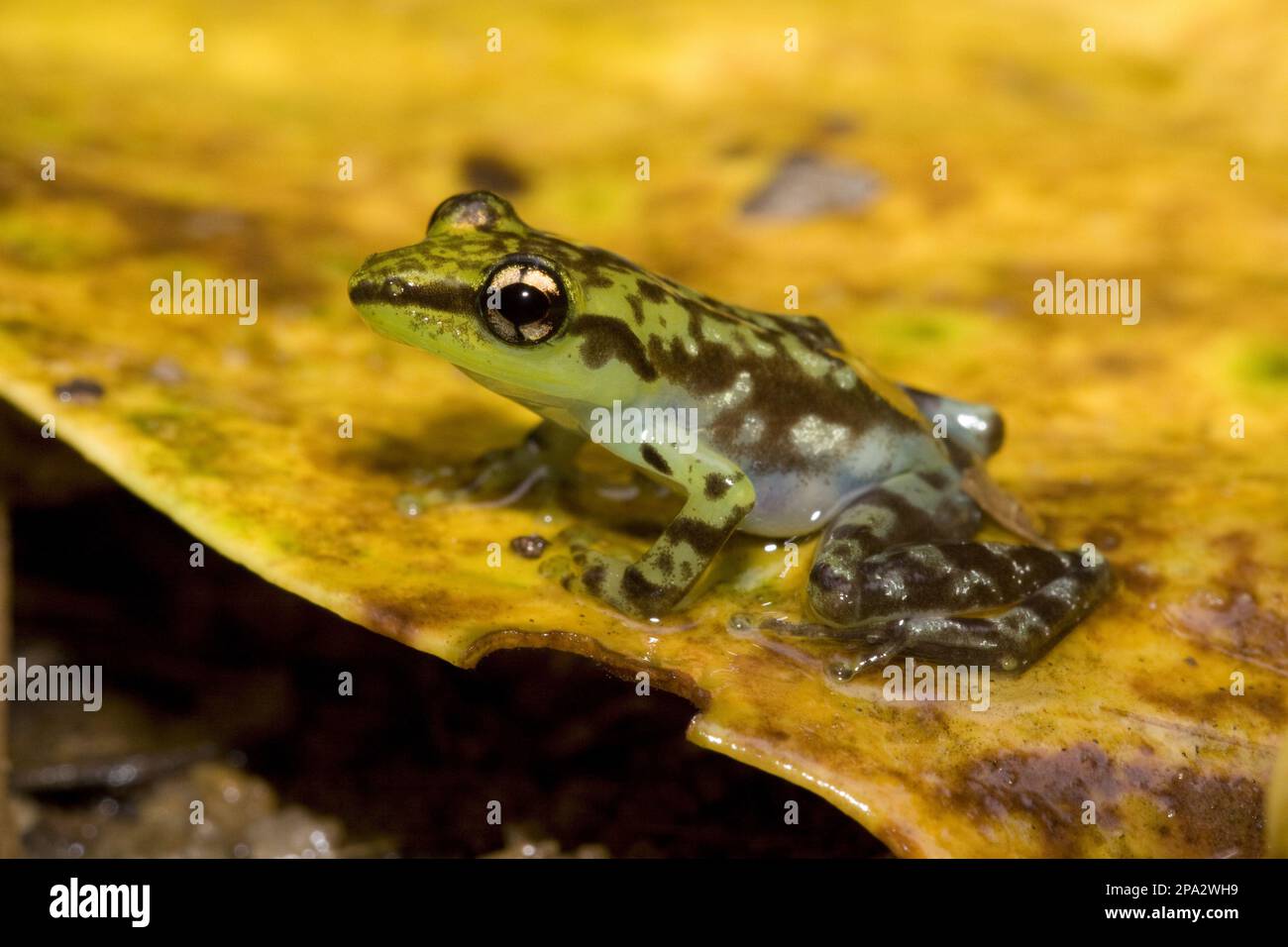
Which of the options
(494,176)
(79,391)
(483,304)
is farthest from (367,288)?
(494,176)

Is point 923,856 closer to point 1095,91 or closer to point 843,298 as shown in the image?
point 843,298

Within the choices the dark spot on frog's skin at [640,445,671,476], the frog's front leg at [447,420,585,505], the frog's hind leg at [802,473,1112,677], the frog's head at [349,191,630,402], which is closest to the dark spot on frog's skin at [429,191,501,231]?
the frog's head at [349,191,630,402]

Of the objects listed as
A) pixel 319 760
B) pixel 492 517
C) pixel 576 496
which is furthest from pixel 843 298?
pixel 319 760

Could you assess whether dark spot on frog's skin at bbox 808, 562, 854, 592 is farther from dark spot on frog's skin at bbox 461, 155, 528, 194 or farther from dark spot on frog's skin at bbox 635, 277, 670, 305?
dark spot on frog's skin at bbox 461, 155, 528, 194

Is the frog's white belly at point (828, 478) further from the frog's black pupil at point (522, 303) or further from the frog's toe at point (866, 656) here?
the frog's black pupil at point (522, 303)

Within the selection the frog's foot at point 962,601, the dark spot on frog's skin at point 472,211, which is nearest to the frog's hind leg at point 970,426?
the frog's foot at point 962,601

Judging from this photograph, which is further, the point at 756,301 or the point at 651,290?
the point at 756,301

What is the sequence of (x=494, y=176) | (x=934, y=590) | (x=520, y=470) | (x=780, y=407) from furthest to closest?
(x=494, y=176), (x=520, y=470), (x=780, y=407), (x=934, y=590)

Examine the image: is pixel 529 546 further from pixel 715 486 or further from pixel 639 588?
pixel 715 486

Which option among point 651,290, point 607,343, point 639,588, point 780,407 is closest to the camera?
point 639,588
